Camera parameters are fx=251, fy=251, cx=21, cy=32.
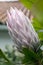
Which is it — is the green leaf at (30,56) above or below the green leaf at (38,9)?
below

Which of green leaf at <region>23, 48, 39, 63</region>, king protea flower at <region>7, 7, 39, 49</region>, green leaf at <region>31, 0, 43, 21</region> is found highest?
green leaf at <region>31, 0, 43, 21</region>

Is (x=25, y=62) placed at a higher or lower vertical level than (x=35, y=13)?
lower

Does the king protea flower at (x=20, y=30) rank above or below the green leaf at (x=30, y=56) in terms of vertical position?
above

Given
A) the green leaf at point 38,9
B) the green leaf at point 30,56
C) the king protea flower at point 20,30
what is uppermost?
the green leaf at point 38,9

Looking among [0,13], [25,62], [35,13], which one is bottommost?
[25,62]

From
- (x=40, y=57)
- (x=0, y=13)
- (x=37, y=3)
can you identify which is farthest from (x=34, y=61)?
(x=0, y=13)

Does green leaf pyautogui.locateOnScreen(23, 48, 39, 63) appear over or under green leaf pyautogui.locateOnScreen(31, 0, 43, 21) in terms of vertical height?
under

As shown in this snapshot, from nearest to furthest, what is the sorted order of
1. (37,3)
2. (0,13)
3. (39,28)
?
(37,3), (39,28), (0,13)

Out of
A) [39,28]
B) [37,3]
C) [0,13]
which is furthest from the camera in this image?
[0,13]

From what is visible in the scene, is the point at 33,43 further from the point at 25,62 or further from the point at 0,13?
the point at 0,13

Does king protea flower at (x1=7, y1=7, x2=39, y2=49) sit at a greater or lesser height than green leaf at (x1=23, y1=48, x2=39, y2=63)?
greater

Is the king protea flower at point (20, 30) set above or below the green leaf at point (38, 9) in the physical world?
below
